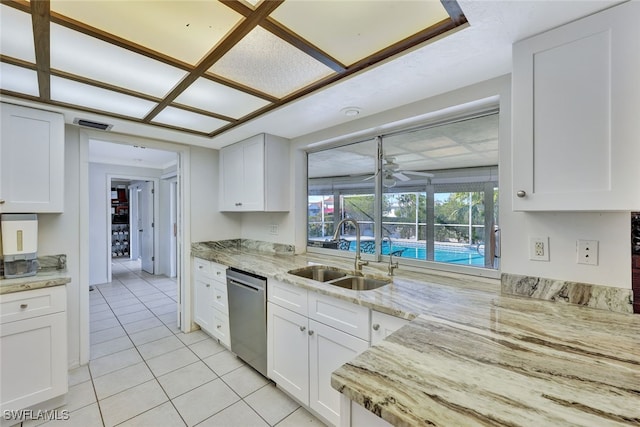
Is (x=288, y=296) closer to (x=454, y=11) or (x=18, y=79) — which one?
(x=454, y=11)

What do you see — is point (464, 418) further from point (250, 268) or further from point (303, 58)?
point (250, 268)

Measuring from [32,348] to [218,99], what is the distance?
6.90 ft

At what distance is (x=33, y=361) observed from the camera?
1795 mm

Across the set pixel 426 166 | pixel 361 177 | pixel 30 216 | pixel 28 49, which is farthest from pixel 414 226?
pixel 30 216

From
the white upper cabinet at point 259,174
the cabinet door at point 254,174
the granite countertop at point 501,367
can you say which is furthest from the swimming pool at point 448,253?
the cabinet door at point 254,174

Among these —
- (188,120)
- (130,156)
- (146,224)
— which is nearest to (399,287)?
(188,120)

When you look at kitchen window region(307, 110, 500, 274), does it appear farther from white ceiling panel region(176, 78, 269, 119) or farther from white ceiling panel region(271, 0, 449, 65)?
white ceiling panel region(176, 78, 269, 119)

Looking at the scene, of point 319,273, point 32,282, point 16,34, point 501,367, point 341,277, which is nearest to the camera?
point 501,367

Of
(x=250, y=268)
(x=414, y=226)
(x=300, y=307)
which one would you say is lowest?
(x=300, y=307)

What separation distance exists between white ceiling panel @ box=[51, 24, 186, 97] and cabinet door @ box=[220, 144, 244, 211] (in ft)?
4.24

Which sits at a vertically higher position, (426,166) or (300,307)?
(426,166)

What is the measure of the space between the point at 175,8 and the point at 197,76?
1.74 feet

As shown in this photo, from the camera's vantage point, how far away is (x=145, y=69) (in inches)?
60.8

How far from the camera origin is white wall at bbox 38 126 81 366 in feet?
7.68
